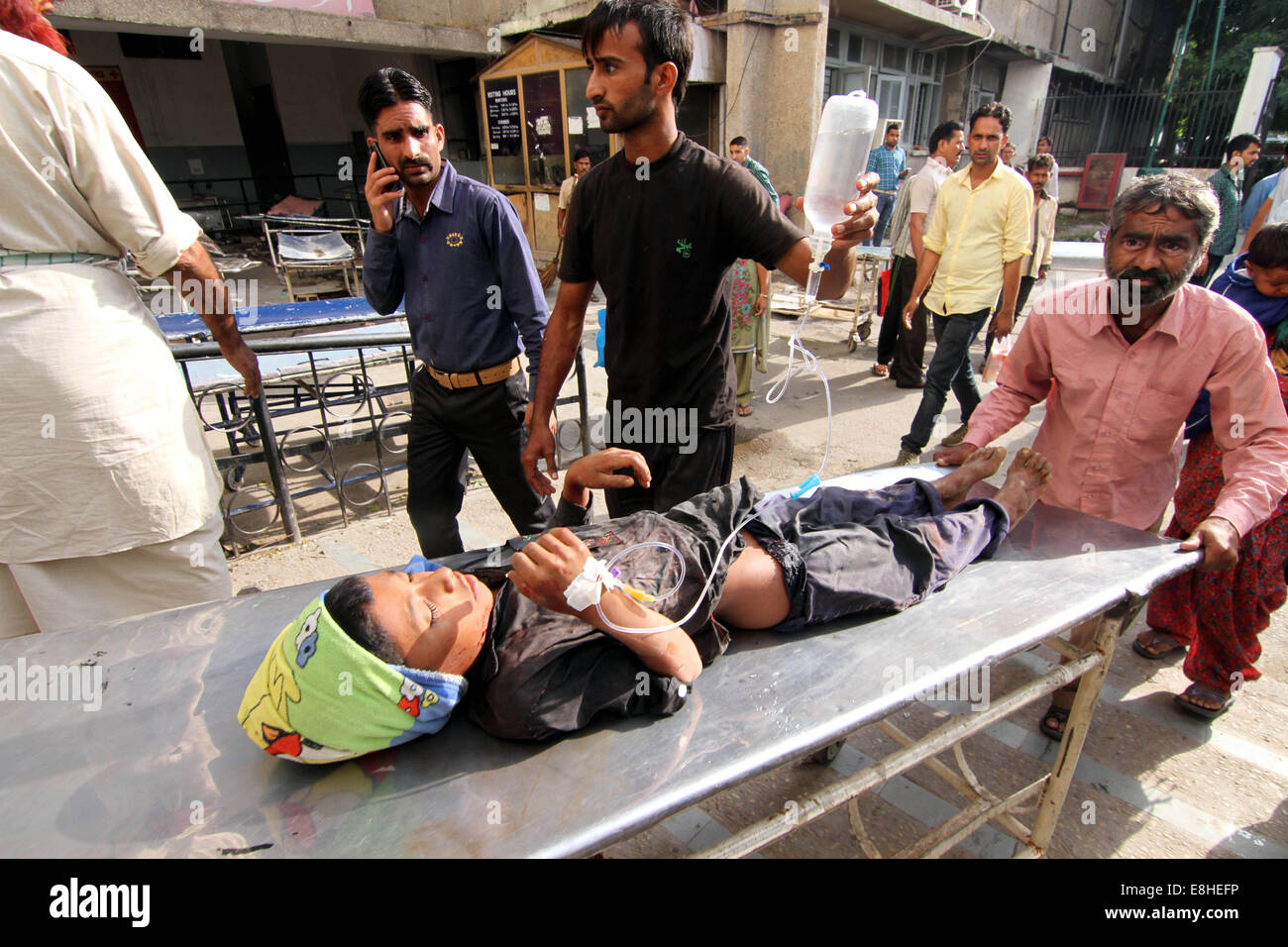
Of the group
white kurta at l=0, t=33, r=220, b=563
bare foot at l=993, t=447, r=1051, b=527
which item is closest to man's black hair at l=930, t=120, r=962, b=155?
bare foot at l=993, t=447, r=1051, b=527

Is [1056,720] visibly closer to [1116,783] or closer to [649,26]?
[1116,783]

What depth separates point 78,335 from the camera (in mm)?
1768

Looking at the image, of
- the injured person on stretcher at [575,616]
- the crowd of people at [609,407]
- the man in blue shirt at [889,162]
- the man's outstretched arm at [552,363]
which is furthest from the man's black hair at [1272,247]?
the man in blue shirt at [889,162]

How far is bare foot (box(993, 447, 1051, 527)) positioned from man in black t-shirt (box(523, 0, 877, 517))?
2.87 ft

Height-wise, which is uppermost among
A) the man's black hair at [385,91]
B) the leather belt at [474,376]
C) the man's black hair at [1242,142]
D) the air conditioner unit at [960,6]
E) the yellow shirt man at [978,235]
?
the air conditioner unit at [960,6]

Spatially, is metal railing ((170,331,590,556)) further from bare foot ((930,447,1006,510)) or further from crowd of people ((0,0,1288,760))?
bare foot ((930,447,1006,510))

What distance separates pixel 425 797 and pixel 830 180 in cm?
233

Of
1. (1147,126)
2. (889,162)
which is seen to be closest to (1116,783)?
(889,162)

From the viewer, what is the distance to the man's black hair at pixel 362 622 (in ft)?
4.44

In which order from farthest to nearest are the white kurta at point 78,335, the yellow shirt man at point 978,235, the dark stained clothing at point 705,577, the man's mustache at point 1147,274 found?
the yellow shirt man at point 978,235 → the man's mustache at point 1147,274 → the white kurta at point 78,335 → the dark stained clothing at point 705,577

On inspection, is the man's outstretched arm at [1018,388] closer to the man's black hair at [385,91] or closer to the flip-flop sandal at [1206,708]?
the flip-flop sandal at [1206,708]

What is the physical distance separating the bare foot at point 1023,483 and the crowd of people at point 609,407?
1 cm
